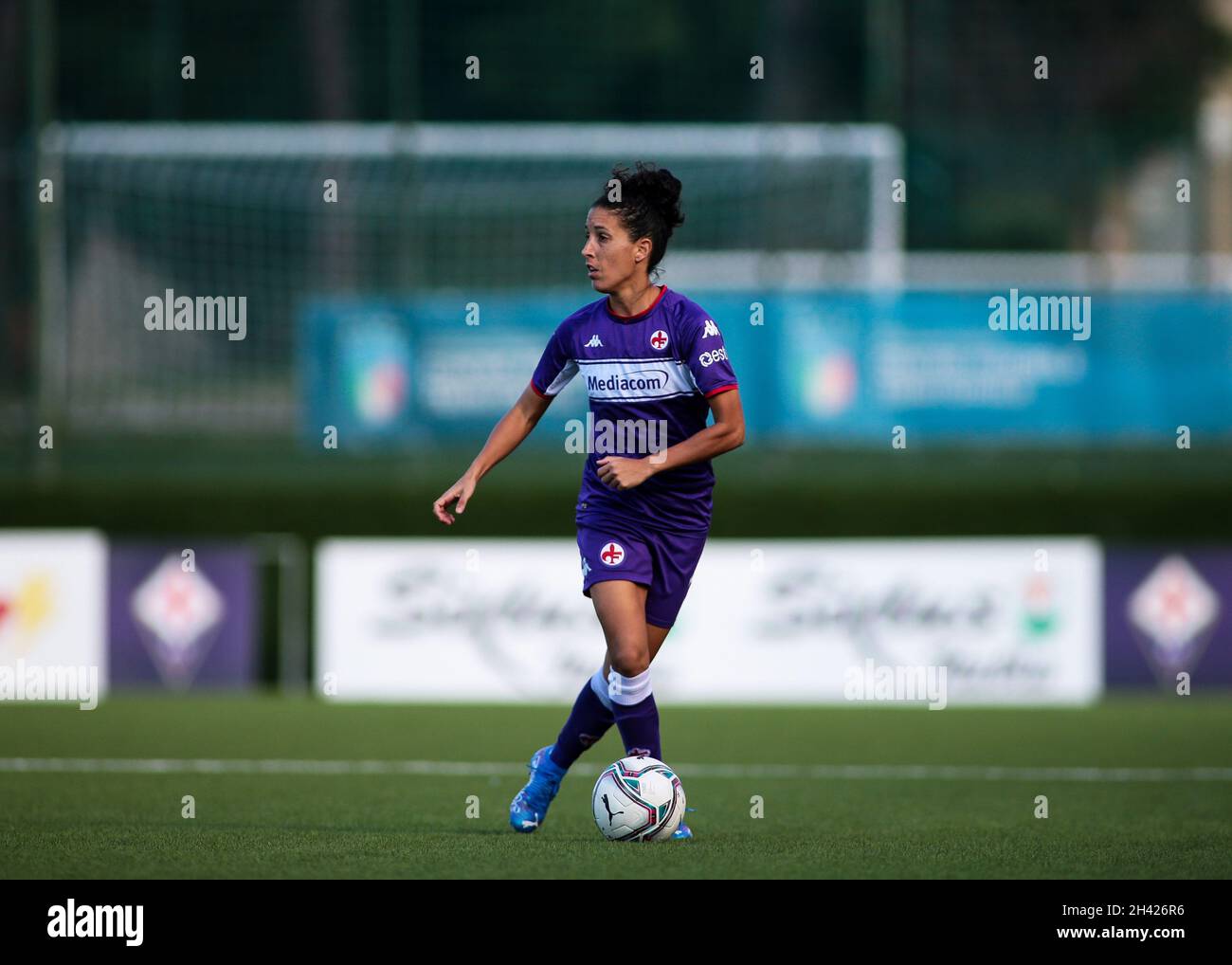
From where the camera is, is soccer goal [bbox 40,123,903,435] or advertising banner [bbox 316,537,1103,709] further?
soccer goal [bbox 40,123,903,435]

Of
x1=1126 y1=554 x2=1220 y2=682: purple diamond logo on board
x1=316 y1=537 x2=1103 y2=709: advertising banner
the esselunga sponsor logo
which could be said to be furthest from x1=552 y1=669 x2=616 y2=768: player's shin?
x1=1126 y1=554 x2=1220 y2=682: purple diamond logo on board

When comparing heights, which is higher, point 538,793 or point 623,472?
point 623,472

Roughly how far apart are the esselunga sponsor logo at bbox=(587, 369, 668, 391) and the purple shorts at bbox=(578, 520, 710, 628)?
46 cm

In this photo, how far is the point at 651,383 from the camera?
6434mm

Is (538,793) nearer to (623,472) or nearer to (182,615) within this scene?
(623,472)

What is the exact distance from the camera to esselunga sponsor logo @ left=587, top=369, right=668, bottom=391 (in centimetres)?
642

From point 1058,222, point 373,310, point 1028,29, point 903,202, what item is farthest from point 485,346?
point 1028,29

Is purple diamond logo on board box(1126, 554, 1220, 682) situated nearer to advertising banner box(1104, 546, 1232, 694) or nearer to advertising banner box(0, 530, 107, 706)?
advertising banner box(1104, 546, 1232, 694)

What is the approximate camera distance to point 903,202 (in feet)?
62.1

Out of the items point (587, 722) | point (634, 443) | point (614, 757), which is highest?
point (634, 443)

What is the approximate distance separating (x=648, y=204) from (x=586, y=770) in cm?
351

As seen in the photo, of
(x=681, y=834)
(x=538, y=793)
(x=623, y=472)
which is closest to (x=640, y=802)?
(x=681, y=834)

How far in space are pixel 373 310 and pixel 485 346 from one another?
0.99 m
